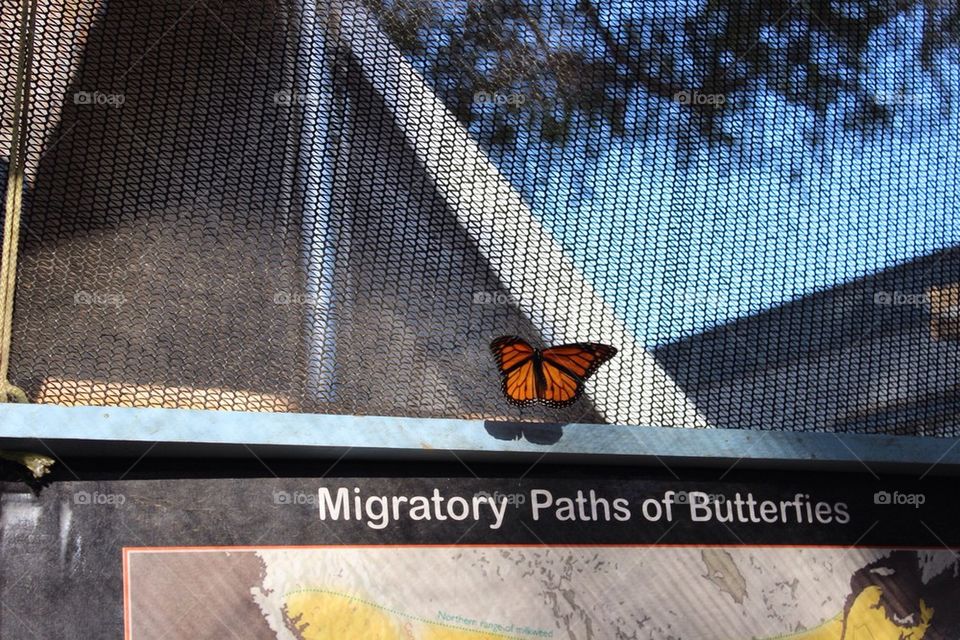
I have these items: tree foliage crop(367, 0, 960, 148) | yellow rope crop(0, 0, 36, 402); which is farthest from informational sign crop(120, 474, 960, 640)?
tree foliage crop(367, 0, 960, 148)

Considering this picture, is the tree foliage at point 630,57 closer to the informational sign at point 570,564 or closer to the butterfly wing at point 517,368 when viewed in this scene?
the butterfly wing at point 517,368

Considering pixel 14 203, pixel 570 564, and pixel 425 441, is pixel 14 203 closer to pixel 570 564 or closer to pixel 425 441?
pixel 425 441

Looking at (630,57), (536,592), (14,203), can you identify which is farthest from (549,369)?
(14,203)

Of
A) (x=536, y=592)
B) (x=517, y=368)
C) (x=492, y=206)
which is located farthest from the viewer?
(x=492, y=206)

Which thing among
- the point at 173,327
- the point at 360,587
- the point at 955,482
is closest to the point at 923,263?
the point at 955,482

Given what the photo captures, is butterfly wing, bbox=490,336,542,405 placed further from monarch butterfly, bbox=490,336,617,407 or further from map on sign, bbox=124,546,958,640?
map on sign, bbox=124,546,958,640

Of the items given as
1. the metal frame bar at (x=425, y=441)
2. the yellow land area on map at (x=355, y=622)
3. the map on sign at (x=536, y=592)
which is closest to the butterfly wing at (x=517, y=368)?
the metal frame bar at (x=425, y=441)
